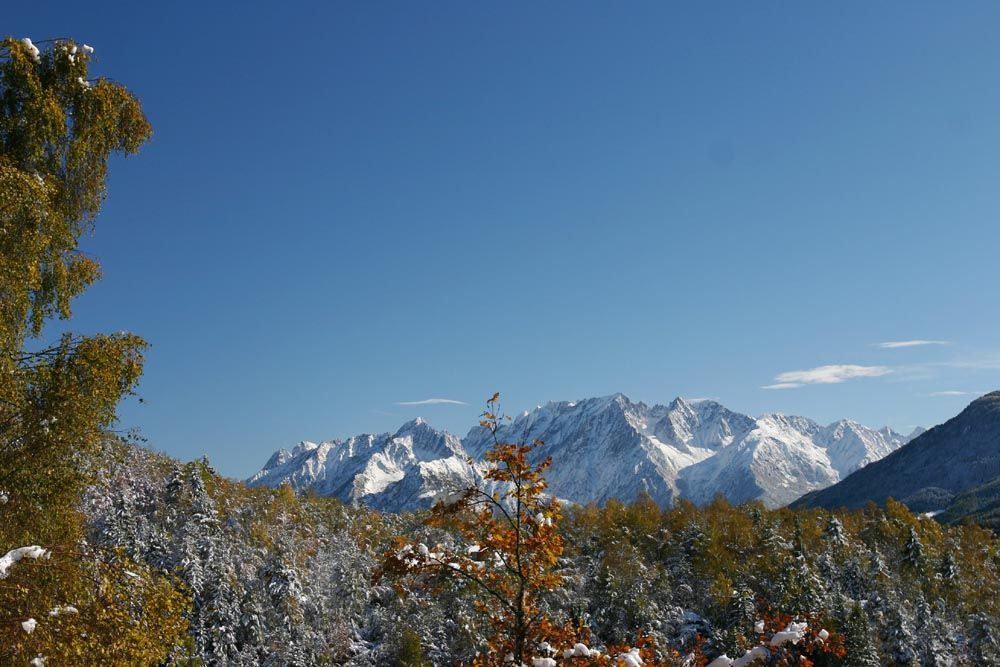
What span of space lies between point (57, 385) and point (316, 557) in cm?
3742

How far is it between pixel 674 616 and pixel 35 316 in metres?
55.0

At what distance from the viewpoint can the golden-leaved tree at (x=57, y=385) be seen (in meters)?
7.04

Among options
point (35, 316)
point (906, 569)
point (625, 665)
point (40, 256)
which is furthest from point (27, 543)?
point (906, 569)

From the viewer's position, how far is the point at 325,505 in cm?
6138

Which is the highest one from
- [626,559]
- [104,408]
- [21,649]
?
[104,408]

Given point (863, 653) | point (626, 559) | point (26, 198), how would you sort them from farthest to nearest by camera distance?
point (626, 559) → point (863, 653) → point (26, 198)

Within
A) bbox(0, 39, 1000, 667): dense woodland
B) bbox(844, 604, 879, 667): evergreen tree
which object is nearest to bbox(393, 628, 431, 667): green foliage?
bbox(0, 39, 1000, 667): dense woodland

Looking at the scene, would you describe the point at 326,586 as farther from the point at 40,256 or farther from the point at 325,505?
the point at 40,256

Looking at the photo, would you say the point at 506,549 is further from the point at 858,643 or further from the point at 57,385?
the point at 858,643

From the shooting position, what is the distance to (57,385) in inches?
353

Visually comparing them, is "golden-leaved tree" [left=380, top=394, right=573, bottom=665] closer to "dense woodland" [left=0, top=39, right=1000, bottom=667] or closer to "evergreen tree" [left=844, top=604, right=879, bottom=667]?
"dense woodland" [left=0, top=39, right=1000, bottom=667]

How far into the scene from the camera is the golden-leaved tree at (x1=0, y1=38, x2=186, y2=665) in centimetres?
704

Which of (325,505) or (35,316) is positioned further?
(325,505)

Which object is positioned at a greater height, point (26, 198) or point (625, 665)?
point (26, 198)
